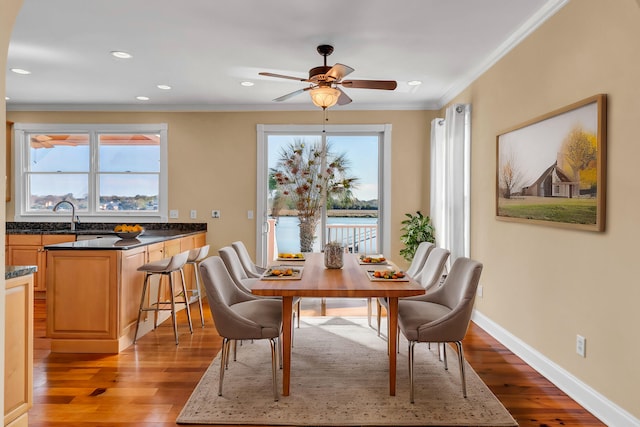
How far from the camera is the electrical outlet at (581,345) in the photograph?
271 cm

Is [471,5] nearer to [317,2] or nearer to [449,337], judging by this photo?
[317,2]

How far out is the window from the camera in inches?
240

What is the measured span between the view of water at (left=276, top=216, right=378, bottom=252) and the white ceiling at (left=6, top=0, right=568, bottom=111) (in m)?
1.65

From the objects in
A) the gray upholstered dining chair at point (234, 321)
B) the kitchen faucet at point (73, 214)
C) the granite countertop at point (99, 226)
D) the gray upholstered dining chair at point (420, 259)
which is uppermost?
the kitchen faucet at point (73, 214)

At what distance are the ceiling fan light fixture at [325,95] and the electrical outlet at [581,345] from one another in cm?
237

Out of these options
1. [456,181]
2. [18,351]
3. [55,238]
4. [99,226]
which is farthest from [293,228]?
[18,351]

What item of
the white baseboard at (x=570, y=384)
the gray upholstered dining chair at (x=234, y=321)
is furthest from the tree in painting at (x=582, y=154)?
the gray upholstered dining chair at (x=234, y=321)

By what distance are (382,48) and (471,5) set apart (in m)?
0.97

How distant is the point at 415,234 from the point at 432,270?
6.52 feet

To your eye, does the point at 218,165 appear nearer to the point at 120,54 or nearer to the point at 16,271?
the point at 120,54

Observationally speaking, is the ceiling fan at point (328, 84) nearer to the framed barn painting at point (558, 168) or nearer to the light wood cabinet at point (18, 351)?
the framed barn painting at point (558, 168)

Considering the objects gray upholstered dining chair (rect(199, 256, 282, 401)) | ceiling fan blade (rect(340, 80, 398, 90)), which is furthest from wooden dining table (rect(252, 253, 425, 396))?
ceiling fan blade (rect(340, 80, 398, 90))

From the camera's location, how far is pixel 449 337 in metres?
2.73

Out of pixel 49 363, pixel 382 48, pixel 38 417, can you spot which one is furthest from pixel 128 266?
pixel 382 48
